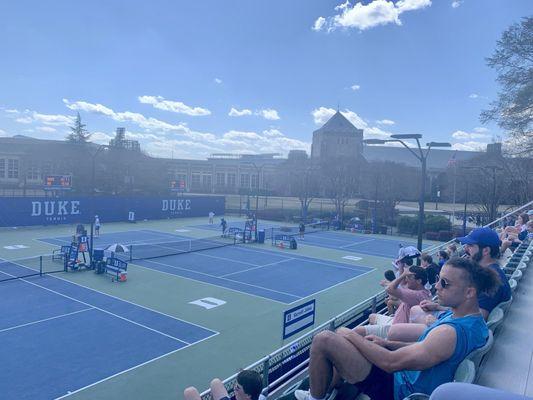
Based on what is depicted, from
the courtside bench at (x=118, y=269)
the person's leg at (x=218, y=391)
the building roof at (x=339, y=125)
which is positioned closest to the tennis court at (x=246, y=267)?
the courtside bench at (x=118, y=269)

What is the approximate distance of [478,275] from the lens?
11.4 ft

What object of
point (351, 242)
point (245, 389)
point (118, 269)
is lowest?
point (351, 242)

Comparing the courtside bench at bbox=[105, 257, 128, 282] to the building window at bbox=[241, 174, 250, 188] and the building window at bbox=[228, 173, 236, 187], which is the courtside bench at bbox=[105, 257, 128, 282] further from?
the building window at bbox=[228, 173, 236, 187]

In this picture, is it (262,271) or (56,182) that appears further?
(56,182)

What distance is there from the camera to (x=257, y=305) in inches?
700

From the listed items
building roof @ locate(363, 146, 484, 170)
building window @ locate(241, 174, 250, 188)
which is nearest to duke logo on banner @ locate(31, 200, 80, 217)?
building window @ locate(241, 174, 250, 188)

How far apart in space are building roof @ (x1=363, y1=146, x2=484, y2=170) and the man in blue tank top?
96452 mm

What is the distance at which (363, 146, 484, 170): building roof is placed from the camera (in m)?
99.2

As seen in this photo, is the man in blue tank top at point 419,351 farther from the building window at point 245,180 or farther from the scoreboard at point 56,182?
the building window at point 245,180

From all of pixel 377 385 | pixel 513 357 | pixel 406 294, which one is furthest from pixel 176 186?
pixel 377 385

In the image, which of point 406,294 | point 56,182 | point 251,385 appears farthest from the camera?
point 56,182

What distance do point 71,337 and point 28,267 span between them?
1092cm

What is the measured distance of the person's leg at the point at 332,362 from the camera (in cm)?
356

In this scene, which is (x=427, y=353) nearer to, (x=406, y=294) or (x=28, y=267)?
(x=406, y=294)
